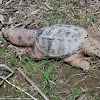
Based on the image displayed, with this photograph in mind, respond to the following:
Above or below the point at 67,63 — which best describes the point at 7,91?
below

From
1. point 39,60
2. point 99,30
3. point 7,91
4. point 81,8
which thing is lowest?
point 7,91

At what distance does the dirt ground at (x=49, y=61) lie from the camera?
9.93 ft

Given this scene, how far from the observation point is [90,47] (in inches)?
131

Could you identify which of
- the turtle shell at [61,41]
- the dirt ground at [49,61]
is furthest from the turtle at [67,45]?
the dirt ground at [49,61]

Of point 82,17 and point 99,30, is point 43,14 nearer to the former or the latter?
point 82,17

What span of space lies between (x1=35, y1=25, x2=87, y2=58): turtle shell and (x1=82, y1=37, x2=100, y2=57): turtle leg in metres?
0.09

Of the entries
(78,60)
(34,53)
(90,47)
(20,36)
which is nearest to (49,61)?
(34,53)

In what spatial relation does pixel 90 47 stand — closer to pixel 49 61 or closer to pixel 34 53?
pixel 49 61

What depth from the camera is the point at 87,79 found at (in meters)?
3.16

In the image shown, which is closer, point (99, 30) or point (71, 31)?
point (71, 31)

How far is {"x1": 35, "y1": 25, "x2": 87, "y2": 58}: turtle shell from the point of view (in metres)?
3.30

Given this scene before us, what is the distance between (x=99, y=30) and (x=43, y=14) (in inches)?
53.6

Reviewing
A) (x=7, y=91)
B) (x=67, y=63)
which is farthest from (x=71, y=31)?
(x=7, y=91)

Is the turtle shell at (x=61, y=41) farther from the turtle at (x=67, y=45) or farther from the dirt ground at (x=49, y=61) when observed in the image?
the dirt ground at (x=49, y=61)
